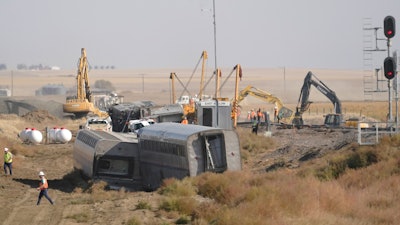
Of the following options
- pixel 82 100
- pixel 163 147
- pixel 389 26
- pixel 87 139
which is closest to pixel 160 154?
pixel 163 147

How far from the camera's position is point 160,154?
1195 inches

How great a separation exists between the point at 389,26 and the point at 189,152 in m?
7.56

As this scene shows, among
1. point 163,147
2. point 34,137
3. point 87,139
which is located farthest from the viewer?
point 34,137

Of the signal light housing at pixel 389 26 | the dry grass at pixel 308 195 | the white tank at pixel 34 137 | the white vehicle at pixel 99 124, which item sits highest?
the signal light housing at pixel 389 26

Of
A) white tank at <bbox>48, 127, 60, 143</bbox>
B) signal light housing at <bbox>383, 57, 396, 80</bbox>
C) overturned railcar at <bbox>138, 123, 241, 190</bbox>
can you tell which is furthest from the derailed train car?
white tank at <bbox>48, 127, 60, 143</bbox>

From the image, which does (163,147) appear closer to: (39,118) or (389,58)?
(389,58)

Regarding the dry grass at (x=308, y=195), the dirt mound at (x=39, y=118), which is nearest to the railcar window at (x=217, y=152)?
the dry grass at (x=308, y=195)

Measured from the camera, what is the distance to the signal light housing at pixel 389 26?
2695cm

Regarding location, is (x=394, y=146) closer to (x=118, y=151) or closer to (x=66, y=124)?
(x=118, y=151)

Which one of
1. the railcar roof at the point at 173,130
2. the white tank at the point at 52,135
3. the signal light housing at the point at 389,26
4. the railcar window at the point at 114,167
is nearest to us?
the signal light housing at the point at 389,26

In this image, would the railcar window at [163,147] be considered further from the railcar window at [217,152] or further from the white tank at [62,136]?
the white tank at [62,136]

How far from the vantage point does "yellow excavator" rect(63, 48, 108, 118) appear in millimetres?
77750

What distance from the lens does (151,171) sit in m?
31.0

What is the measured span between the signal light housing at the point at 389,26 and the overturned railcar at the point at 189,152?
6.15 m
